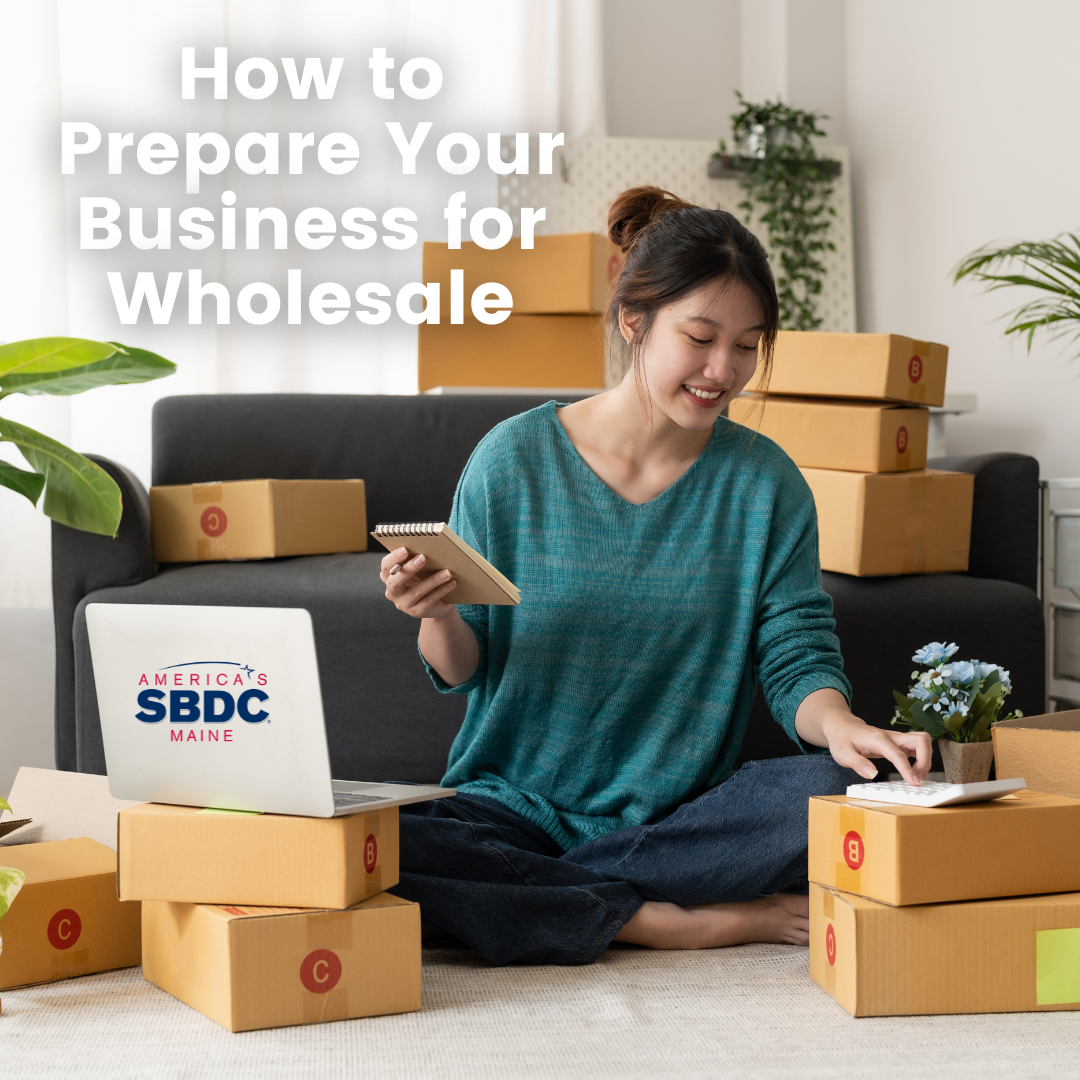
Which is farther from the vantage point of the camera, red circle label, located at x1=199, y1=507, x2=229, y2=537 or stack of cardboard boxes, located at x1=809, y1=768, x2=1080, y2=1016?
red circle label, located at x1=199, y1=507, x2=229, y2=537

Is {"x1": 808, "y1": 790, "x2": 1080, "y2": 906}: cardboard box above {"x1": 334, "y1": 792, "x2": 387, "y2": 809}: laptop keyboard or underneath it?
underneath

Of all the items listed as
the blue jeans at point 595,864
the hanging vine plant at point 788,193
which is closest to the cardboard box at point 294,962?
the blue jeans at point 595,864

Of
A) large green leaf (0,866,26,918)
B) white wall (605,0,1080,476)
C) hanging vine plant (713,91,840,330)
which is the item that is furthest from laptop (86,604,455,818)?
hanging vine plant (713,91,840,330)

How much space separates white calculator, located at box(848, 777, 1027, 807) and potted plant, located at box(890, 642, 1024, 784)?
15.5 inches

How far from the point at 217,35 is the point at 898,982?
2.99 m

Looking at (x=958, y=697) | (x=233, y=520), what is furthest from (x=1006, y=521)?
(x=233, y=520)

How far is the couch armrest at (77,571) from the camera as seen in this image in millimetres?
1896

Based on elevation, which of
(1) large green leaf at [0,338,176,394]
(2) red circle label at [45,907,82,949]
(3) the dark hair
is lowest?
(2) red circle label at [45,907,82,949]

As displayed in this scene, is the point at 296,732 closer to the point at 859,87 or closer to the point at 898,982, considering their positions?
the point at 898,982

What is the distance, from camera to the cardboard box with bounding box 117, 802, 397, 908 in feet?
3.47

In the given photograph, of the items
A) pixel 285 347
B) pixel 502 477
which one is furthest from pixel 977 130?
pixel 502 477

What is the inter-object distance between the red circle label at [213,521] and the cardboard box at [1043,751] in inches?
52.3

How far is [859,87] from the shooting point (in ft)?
11.3

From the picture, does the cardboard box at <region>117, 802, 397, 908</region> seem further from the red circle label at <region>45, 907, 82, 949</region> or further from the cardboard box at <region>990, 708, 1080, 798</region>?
the cardboard box at <region>990, 708, 1080, 798</region>
